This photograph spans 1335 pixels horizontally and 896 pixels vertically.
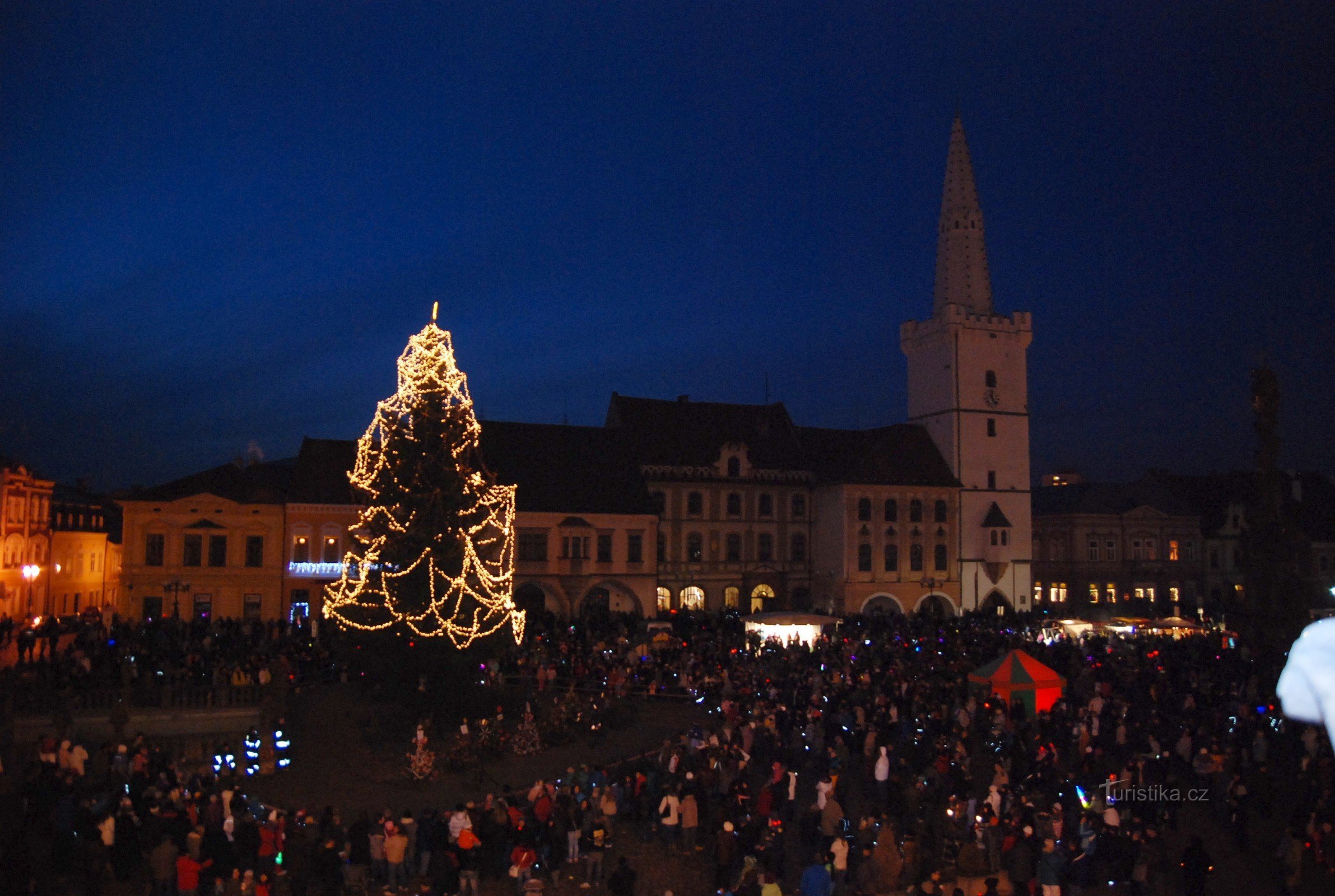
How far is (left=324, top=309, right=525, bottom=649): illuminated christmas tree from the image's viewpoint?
2316 cm

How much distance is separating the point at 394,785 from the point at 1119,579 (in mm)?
51150

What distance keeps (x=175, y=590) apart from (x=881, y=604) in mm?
31019

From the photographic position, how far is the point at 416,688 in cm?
2355

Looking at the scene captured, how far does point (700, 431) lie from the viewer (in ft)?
172

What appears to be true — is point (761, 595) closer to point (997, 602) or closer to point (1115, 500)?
point (997, 602)

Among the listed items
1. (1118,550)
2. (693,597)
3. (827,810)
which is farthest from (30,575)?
(1118,550)

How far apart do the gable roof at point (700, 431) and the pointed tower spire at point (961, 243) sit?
11.0 metres

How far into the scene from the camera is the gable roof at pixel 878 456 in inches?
2029

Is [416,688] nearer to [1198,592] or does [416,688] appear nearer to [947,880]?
[947,880]

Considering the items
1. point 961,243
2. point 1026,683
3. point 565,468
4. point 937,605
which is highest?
point 961,243

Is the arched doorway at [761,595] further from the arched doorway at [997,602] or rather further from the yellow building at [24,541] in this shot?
the yellow building at [24,541]

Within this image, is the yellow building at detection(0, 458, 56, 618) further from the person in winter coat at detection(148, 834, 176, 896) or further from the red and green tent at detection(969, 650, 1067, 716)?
the red and green tent at detection(969, 650, 1067, 716)

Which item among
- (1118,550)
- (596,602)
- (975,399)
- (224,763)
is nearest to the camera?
(224,763)

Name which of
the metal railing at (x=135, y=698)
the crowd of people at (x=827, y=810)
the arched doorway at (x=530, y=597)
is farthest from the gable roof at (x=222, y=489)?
the crowd of people at (x=827, y=810)
